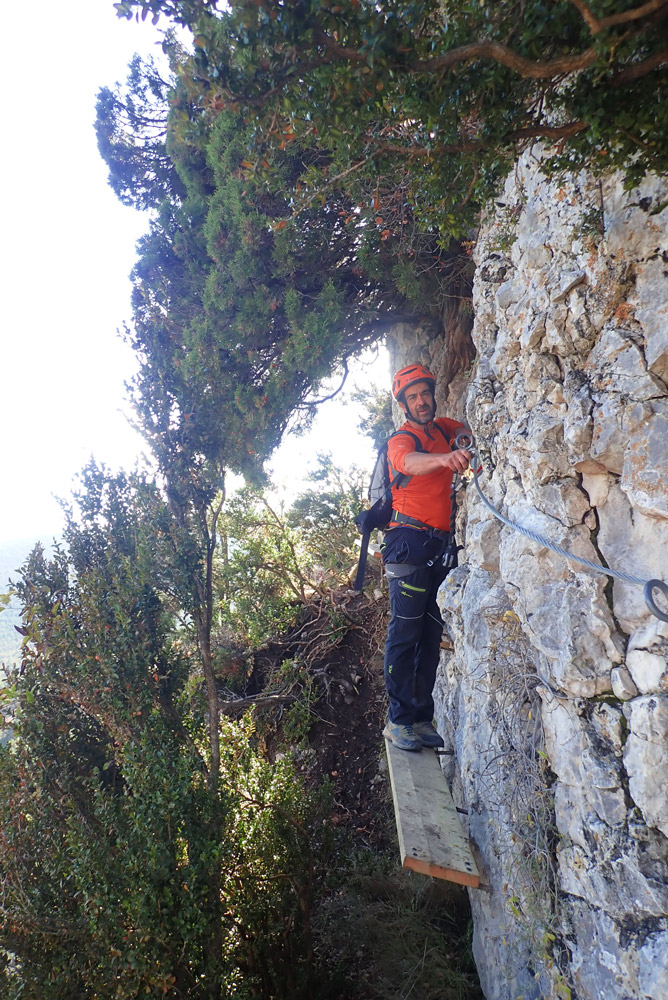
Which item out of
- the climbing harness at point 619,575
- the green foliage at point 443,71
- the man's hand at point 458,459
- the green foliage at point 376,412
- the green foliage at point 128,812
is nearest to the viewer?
the green foliage at point 443,71

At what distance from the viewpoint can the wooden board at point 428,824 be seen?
10.3ft

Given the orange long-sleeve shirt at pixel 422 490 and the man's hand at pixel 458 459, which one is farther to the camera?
the orange long-sleeve shirt at pixel 422 490

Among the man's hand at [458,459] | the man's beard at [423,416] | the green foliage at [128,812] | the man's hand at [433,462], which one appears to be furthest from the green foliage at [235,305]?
the man's hand at [458,459]

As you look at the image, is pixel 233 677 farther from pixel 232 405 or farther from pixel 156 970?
pixel 156 970

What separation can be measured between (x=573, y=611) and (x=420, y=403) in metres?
2.10

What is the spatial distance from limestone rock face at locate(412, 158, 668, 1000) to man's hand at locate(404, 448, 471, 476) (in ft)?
A: 0.71

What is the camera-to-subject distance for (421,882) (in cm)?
443

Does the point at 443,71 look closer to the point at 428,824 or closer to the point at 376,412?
the point at 428,824

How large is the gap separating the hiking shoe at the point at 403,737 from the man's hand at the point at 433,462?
186cm

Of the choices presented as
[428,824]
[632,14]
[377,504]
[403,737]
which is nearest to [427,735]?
[403,737]

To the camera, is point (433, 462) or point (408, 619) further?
point (408, 619)

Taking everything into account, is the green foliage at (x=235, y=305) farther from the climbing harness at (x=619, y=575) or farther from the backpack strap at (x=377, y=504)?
the climbing harness at (x=619, y=575)

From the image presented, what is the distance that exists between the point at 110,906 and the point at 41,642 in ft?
4.82

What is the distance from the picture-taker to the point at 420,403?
14.1 ft
